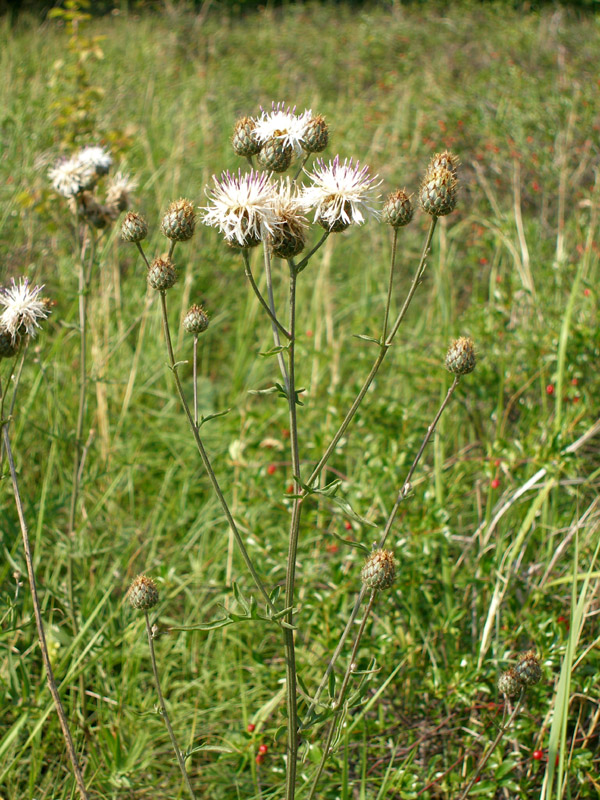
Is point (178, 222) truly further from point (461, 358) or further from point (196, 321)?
point (461, 358)

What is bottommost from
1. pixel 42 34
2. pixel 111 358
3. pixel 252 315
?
pixel 111 358

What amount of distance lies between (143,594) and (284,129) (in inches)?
44.1

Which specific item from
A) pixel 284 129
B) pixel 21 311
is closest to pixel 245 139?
pixel 284 129

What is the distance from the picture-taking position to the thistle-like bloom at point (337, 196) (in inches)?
57.7

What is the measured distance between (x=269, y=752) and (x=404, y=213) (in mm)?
1673

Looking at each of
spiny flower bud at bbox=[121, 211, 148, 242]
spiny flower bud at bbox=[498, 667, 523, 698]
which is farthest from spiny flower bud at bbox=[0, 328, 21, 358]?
spiny flower bud at bbox=[498, 667, 523, 698]

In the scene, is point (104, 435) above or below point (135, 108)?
below

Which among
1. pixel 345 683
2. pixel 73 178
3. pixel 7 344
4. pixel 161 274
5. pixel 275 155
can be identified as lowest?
pixel 345 683

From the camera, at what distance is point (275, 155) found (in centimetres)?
152

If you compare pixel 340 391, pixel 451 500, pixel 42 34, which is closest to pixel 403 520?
pixel 451 500

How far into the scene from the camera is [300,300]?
425 centimetres

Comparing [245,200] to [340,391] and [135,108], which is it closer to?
[340,391]

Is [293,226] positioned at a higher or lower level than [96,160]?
lower

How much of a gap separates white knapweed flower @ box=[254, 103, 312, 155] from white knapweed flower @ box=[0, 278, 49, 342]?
66 cm
